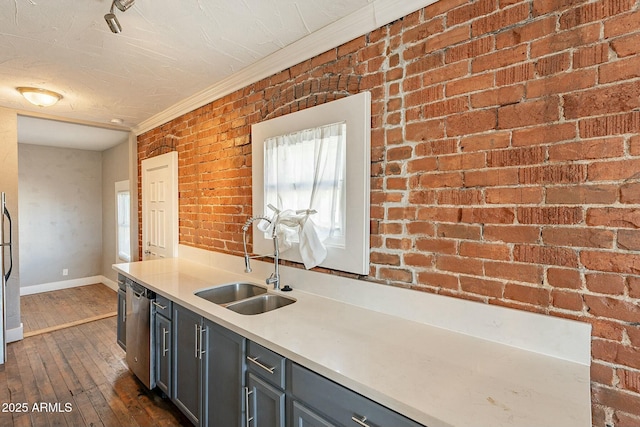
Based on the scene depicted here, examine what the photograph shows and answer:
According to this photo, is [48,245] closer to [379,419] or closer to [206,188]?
[206,188]

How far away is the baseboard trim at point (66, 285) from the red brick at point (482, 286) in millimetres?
5744

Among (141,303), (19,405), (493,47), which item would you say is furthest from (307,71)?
(19,405)

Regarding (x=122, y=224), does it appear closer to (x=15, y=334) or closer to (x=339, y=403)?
(x=15, y=334)

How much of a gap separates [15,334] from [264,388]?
145 inches

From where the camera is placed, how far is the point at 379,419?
39.6 inches

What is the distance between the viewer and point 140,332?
246cm

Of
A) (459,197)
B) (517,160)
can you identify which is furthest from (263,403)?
(517,160)

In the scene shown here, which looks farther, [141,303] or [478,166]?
[141,303]

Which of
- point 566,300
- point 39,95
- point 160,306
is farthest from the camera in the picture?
point 39,95

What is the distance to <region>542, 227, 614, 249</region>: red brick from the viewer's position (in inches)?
43.1

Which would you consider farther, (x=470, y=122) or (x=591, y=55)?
(x=470, y=122)

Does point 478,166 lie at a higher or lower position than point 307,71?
lower

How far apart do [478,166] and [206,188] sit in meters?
2.47

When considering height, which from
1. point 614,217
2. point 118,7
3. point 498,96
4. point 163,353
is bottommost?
point 163,353
